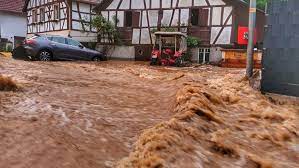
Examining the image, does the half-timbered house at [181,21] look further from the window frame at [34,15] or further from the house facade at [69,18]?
the window frame at [34,15]

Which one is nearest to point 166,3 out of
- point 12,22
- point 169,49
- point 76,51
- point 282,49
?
point 169,49

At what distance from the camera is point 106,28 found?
2900 centimetres

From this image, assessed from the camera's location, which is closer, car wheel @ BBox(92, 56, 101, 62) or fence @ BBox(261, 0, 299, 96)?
fence @ BBox(261, 0, 299, 96)

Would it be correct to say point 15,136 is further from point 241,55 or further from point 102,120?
point 241,55

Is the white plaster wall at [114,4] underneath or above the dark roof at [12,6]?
underneath

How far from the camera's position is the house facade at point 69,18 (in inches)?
1192

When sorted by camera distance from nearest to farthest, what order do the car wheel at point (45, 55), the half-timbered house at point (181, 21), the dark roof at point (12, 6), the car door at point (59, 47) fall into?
the car wheel at point (45, 55) < the car door at point (59, 47) < the half-timbered house at point (181, 21) < the dark roof at point (12, 6)

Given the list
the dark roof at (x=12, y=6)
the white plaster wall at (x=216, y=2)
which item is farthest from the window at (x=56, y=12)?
the white plaster wall at (x=216, y=2)

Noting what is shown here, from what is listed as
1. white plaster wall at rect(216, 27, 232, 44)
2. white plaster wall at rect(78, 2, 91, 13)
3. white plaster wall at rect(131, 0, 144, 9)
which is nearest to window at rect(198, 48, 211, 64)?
white plaster wall at rect(216, 27, 232, 44)

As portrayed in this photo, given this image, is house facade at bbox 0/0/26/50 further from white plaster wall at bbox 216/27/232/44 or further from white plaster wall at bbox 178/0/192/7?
white plaster wall at bbox 216/27/232/44

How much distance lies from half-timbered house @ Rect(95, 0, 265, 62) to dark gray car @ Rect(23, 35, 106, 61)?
7.24 meters

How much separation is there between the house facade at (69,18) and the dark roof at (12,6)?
5835mm

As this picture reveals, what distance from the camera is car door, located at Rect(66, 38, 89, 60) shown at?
21.2m

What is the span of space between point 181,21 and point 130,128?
73.5 feet
